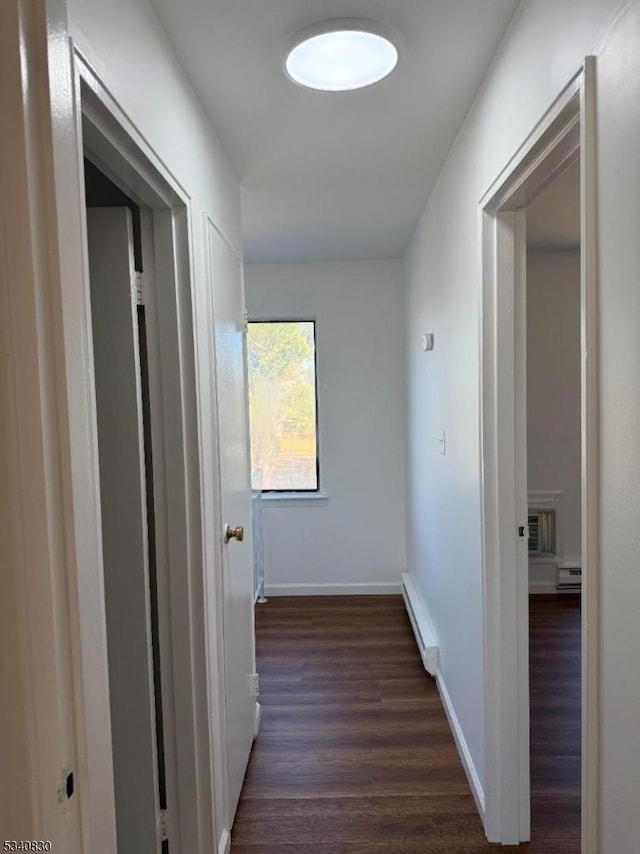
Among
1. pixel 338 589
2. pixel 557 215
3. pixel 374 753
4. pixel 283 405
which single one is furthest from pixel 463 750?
pixel 557 215

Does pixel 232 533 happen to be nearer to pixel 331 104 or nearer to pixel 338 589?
pixel 331 104

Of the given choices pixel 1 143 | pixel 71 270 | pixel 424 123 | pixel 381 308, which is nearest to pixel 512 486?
pixel 424 123

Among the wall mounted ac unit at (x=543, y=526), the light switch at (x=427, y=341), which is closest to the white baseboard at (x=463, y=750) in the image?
the light switch at (x=427, y=341)

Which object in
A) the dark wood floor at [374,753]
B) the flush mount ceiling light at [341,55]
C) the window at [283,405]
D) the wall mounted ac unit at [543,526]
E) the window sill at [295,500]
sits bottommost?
the dark wood floor at [374,753]

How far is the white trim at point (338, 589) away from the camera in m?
4.18

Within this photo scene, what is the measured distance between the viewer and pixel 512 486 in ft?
5.72

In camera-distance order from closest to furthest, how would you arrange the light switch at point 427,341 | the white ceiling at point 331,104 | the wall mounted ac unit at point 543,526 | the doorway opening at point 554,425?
the white ceiling at point 331,104, the light switch at point 427,341, the doorway opening at point 554,425, the wall mounted ac unit at point 543,526

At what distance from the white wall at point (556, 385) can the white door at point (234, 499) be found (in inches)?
99.7

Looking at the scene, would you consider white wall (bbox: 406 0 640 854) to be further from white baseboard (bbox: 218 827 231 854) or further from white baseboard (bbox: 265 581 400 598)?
white baseboard (bbox: 265 581 400 598)

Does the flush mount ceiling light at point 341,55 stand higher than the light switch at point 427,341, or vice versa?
the flush mount ceiling light at point 341,55

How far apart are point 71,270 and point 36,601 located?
42cm

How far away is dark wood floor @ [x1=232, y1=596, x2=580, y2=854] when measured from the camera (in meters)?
1.88

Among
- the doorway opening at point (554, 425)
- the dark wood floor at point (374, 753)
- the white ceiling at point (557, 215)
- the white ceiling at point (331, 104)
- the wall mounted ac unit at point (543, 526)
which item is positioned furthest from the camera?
the wall mounted ac unit at point (543, 526)

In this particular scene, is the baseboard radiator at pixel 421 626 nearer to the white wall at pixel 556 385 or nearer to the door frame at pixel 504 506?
the door frame at pixel 504 506
